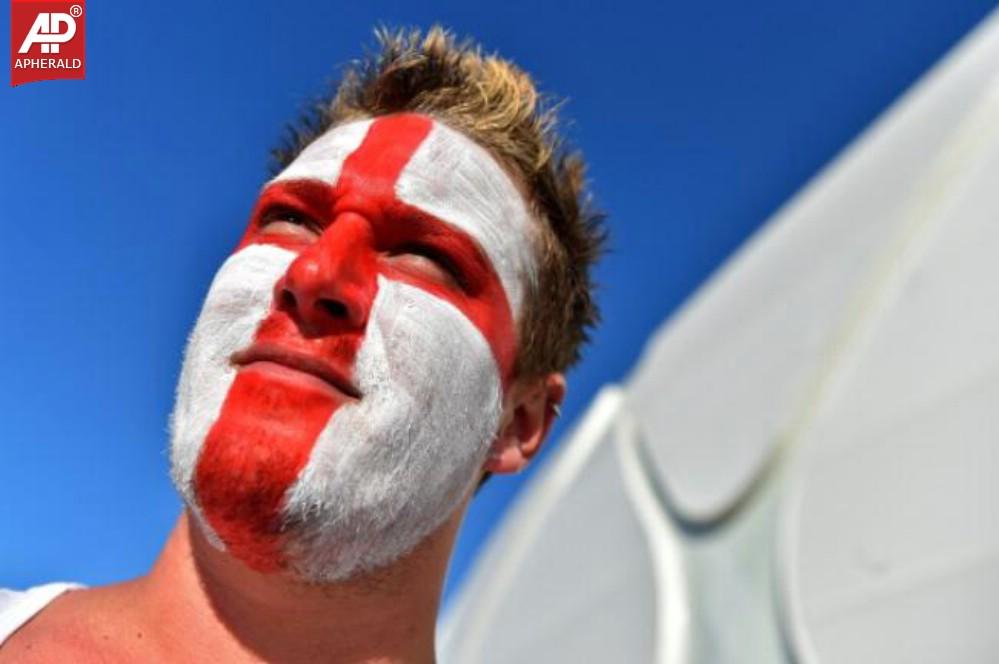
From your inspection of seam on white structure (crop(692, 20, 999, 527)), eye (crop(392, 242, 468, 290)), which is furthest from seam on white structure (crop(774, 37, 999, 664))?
eye (crop(392, 242, 468, 290))

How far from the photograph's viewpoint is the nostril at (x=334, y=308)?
1.34 m

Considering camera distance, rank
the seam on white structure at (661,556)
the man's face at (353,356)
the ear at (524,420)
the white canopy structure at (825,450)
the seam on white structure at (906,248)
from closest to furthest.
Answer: the man's face at (353,356) → the ear at (524,420) → the white canopy structure at (825,450) → the seam on white structure at (906,248) → the seam on white structure at (661,556)

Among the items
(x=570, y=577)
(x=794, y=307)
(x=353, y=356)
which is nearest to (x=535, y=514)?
(x=570, y=577)

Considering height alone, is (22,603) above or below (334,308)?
below

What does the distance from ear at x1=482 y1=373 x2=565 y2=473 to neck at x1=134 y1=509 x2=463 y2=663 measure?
285 millimetres

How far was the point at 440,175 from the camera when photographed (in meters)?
1.57

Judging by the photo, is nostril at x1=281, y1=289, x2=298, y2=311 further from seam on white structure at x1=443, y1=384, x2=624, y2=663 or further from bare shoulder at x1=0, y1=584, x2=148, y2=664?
seam on white structure at x1=443, y1=384, x2=624, y2=663

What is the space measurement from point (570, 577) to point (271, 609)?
383 cm

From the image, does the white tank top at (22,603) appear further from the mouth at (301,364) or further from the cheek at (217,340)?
the mouth at (301,364)

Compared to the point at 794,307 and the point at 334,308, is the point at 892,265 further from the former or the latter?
the point at 334,308

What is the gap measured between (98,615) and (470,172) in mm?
1053

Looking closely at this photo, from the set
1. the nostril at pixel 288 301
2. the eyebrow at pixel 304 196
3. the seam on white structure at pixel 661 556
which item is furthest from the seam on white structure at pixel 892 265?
the nostril at pixel 288 301

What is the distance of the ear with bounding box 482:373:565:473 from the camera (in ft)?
5.61

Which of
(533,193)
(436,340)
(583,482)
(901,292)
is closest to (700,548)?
(901,292)
